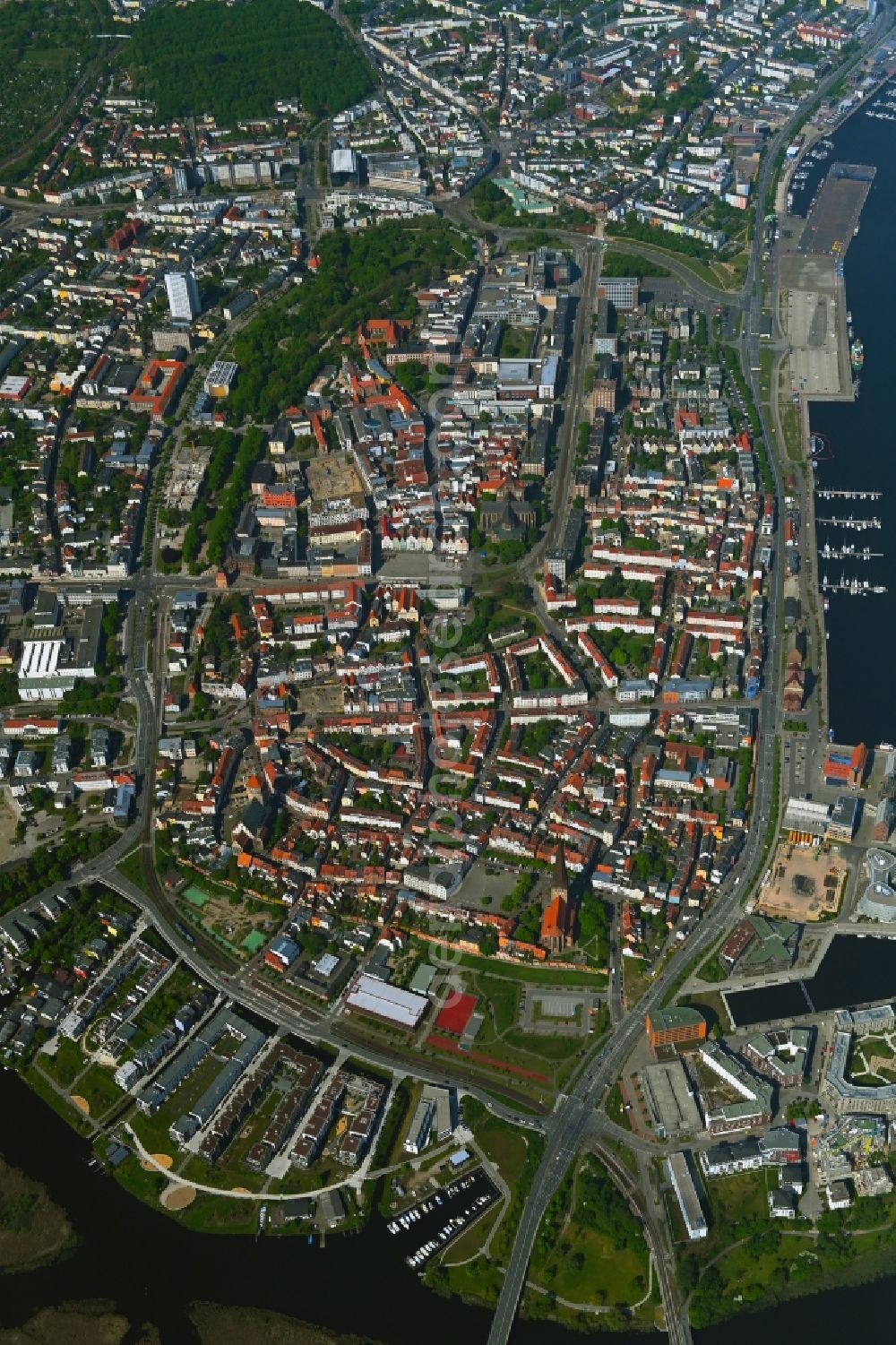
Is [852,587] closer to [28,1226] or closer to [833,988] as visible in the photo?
[833,988]

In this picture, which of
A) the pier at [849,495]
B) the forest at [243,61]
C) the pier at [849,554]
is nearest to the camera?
the pier at [849,554]

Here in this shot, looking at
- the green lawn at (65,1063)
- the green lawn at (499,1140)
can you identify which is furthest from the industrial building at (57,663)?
the green lawn at (499,1140)

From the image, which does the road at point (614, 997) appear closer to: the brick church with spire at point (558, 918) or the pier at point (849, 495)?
the pier at point (849, 495)

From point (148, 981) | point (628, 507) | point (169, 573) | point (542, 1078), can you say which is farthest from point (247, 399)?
point (542, 1078)

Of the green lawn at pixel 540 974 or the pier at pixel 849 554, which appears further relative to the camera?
the pier at pixel 849 554

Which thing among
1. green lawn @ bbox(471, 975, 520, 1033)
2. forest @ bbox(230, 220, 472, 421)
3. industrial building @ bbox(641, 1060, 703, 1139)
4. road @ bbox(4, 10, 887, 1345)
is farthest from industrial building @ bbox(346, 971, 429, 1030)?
forest @ bbox(230, 220, 472, 421)

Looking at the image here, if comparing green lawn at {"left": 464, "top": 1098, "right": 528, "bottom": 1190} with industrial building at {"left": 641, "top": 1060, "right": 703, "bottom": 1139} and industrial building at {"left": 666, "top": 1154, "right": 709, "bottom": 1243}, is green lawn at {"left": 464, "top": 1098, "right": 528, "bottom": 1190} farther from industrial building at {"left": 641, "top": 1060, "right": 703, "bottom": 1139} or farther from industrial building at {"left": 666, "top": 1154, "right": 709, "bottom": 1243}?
industrial building at {"left": 666, "top": 1154, "right": 709, "bottom": 1243}

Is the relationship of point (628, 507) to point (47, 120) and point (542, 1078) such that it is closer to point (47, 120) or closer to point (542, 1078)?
point (542, 1078)
